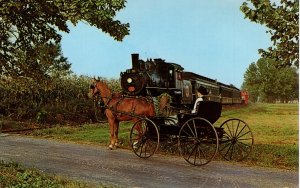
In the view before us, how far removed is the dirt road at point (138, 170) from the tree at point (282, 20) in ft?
10.6

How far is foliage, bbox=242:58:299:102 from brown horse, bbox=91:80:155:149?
103ft

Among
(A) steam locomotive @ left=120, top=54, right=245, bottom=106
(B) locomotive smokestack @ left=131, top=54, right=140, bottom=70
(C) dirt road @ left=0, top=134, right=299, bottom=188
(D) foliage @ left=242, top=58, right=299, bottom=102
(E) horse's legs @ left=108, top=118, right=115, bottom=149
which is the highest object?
(D) foliage @ left=242, top=58, right=299, bottom=102

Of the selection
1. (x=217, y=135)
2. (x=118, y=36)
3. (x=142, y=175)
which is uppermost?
(x=118, y=36)

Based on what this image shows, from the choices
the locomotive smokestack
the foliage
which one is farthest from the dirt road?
the foliage

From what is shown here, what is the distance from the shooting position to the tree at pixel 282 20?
516cm

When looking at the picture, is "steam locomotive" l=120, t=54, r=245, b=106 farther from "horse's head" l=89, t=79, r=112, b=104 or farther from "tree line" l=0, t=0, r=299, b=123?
"tree line" l=0, t=0, r=299, b=123

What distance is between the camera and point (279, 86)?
52188mm

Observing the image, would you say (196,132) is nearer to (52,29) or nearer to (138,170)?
(138,170)

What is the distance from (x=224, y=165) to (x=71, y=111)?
16.0 m

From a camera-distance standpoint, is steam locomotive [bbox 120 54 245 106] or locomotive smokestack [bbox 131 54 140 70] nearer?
steam locomotive [bbox 120 54 245 106]

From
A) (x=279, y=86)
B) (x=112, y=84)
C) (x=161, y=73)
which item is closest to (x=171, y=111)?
(x=161, y=73)

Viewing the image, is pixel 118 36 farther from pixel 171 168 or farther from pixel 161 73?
pixel 161 73

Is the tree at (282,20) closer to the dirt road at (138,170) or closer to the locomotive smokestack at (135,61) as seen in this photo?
the dirt road at (138,170)

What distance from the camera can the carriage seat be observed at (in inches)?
393
